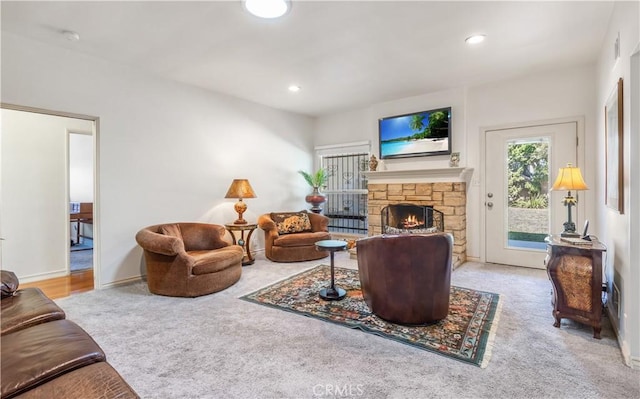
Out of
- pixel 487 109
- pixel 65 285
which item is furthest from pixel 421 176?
pixel 65 285

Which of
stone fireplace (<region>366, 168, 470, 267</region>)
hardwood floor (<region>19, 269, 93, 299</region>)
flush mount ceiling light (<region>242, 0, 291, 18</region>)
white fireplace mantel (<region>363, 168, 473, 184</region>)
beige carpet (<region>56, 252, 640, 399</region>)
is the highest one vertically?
flush mount ceiling light (<region>242, 0, 291, 18</region>)

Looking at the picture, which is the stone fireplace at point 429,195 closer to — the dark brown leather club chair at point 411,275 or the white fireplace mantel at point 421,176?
the white fireplace mantel at point 421,176

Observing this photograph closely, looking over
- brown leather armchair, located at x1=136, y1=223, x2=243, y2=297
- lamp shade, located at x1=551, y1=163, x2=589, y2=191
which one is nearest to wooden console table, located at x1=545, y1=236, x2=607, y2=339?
lamp shade, located at x1=551, y1=163, x2=589, y2=191

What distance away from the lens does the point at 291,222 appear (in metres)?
5.09

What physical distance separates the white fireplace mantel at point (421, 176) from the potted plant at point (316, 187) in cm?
104

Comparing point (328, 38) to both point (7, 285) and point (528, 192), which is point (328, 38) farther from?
point (528, 192)

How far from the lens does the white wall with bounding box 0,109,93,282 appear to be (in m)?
3.75

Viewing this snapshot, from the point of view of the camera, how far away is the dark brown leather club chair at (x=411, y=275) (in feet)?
7.69

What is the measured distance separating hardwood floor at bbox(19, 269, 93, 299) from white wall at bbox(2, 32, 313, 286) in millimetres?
354

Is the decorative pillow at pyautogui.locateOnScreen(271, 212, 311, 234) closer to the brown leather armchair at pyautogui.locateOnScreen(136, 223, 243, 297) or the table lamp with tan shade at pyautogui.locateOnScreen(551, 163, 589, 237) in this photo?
the brown leather armchair at pyautogui.locateOnScreen(136, 223, 243, 297)

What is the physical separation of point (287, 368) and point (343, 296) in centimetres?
125

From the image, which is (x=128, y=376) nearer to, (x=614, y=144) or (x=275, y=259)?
(x=275, y=259)

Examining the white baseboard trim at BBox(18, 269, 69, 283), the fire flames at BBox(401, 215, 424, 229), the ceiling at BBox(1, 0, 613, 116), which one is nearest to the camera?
the ceiling at BBox(1, 0, 613, 116)

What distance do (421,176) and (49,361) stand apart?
14.9 feet
